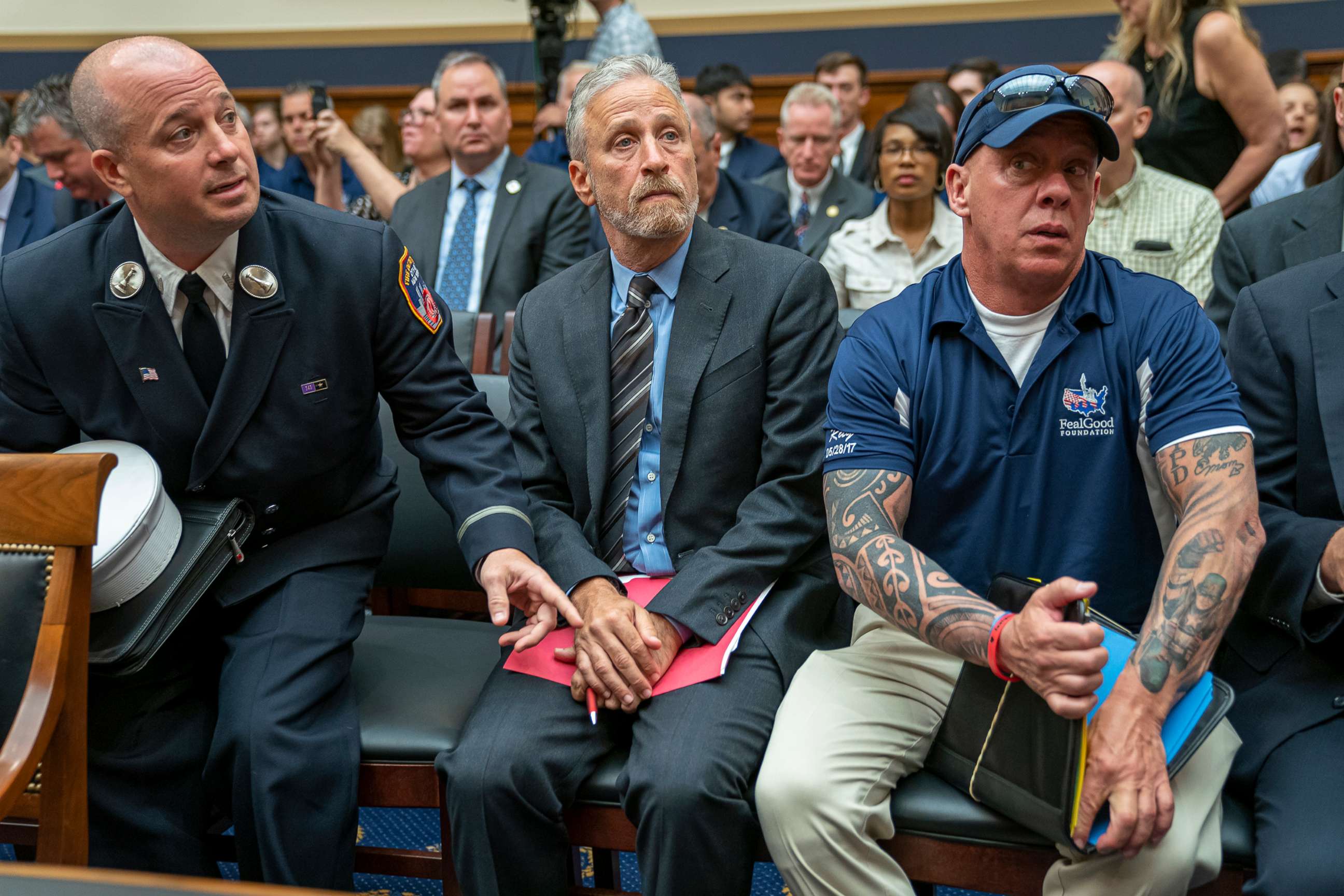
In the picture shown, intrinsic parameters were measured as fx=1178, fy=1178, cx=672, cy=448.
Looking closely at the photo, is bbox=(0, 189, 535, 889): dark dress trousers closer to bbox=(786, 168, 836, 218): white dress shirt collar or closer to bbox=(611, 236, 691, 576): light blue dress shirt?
bbox=(611, 236, 691, 576): light blue dress shirt

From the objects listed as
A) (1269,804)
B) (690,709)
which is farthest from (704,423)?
(1269,804)

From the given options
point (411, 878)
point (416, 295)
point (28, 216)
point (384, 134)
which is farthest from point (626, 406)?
point (384, 134)

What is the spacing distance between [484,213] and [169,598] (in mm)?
2228

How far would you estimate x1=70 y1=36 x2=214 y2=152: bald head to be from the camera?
64.3 inches

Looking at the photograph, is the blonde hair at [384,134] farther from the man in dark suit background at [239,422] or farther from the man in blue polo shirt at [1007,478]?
the man in blue polo shirt at [1007,478]

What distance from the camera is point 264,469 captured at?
174 cm

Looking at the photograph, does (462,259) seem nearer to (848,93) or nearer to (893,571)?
(893,571)

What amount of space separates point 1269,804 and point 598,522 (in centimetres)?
99

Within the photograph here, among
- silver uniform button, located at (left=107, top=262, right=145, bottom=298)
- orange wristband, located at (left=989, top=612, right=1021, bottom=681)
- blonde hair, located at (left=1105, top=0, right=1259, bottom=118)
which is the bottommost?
orange wristband, located at (left=989, top=612, right=1021, bottom=681)

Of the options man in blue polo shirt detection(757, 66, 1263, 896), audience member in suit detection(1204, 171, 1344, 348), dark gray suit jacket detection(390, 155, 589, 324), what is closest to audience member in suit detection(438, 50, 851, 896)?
man in blue polo shirt detection(757, 66, 1263, 896)

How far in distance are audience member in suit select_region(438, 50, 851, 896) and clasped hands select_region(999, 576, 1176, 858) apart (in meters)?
0.41

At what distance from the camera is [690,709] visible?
157cm

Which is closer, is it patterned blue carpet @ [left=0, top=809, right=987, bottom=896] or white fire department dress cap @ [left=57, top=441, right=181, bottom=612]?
white fire department dress cap @ [left=57, top=441, right=181, bottom=612]

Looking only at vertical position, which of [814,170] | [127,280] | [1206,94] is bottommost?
[127,280]
